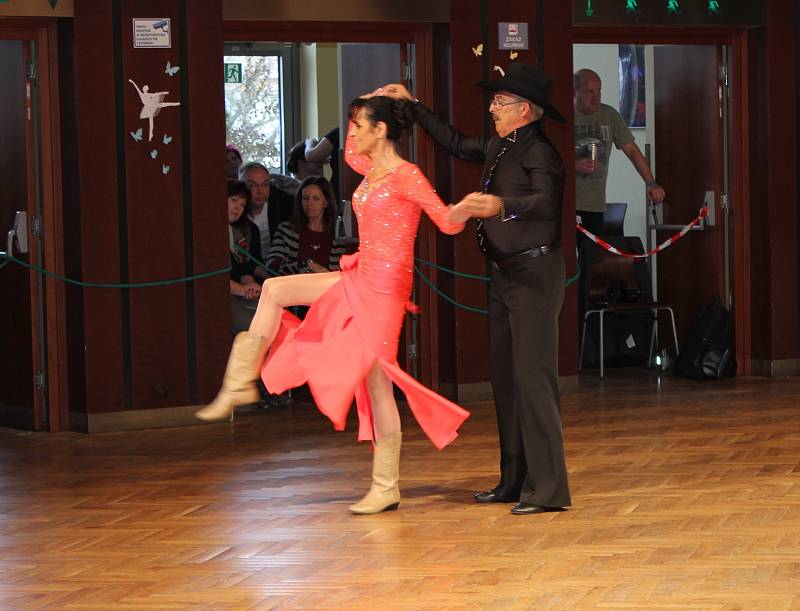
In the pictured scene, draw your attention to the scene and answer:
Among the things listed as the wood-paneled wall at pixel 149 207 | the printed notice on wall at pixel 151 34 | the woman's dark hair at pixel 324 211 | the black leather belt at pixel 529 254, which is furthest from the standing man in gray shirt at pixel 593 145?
the black leather belt at pixel 529 254

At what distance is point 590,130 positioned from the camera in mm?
9711

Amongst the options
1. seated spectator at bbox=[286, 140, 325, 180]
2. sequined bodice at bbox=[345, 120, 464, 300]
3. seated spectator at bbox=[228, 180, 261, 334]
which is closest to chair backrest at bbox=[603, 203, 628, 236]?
seated spectator at bbox=[286, 140, 325, 180]

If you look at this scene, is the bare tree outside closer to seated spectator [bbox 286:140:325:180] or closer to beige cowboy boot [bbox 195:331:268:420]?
seated spectator [bbox 286:140:325:180]

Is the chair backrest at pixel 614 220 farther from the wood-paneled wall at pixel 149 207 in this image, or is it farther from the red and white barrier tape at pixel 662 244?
the wood-paneled wall at pixel 149 207

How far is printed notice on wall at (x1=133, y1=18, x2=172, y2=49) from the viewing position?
771cm

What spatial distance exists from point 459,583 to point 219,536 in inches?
43.2

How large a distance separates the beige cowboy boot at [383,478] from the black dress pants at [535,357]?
476 millimetres

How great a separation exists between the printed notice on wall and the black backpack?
3807 millimetres

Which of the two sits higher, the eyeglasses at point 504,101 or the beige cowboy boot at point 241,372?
the eyeglasses at point 504,101

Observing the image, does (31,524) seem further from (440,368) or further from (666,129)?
(666,129)

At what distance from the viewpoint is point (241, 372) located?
5.25 m

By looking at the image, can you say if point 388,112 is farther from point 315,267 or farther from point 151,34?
point 315,267

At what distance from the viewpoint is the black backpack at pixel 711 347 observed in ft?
30.7

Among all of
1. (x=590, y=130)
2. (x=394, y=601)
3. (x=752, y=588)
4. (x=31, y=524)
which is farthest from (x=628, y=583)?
(x=590, y=130)
